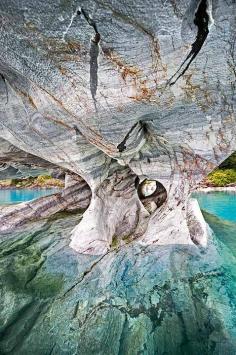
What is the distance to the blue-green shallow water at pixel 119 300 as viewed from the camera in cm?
387

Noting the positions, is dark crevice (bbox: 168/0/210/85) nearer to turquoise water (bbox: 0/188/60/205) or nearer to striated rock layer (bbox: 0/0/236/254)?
striated rock layer (bbox: 0/0/236/254)

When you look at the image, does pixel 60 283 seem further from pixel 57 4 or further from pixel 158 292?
pixel 57 4

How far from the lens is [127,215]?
26.5 feet

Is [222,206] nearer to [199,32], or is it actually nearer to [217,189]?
[217,189]

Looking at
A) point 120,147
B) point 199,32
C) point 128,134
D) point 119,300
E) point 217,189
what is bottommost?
point 217,189

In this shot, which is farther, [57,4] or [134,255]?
[134,255]

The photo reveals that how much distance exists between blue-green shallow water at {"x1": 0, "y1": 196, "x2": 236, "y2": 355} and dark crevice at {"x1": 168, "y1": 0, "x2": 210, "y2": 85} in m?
3.38

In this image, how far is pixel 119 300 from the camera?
189 inches

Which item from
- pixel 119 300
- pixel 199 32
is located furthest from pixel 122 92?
pixel 119 300

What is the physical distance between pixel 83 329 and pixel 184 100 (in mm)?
3834

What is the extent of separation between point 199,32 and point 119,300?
4.04m

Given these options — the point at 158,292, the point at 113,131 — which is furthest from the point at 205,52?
the point at 158,292

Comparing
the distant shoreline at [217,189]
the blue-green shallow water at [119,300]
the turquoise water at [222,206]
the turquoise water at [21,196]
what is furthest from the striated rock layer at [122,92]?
the distant shoreline at [217,189]

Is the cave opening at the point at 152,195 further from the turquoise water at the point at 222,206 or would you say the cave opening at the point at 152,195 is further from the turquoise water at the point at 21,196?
the turquoise water at the point at 21,196
